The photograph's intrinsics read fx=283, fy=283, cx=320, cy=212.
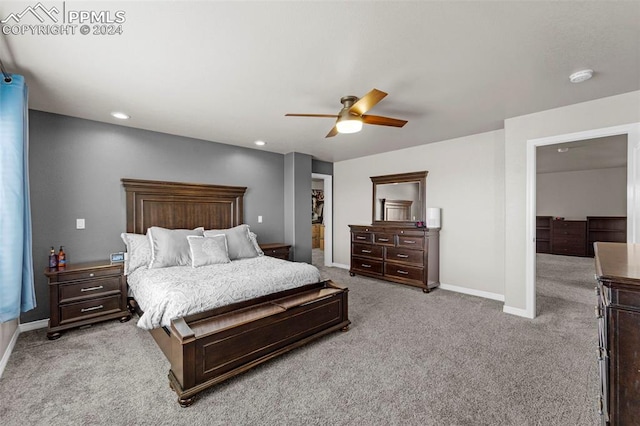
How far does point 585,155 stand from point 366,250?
516 centimetres

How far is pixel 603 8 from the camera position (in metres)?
1.62

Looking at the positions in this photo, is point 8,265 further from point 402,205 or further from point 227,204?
point 402,205

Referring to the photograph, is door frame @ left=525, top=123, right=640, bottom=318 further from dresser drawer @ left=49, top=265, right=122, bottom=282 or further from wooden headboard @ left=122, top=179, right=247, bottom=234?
dresser drawer @ left=49, top=265, right=122, bottom=282

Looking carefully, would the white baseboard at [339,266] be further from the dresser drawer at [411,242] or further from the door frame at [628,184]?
the door frame at [628,184]

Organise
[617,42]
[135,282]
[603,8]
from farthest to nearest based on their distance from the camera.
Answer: [135,282]
[617,42]
[603,8]

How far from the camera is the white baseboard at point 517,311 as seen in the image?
3.37 metres

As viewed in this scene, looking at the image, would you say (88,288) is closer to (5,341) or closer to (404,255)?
(5,341)

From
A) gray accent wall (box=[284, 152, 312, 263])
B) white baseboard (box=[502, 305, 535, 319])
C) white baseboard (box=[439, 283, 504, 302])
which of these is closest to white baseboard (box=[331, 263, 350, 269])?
gray accent wall (box=[284, 152, 312, 263])

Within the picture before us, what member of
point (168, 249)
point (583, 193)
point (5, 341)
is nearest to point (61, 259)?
point (5, 341)

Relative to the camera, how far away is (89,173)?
138 inches

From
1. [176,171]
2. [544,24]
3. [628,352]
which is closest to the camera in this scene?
[628,352]

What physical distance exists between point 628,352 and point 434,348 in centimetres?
185

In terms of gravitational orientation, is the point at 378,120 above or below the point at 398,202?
above

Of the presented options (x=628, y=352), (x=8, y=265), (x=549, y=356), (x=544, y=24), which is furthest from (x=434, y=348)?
(x=8, y=265)
